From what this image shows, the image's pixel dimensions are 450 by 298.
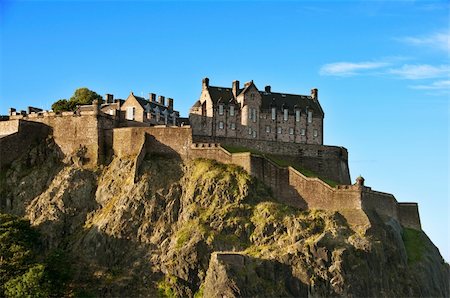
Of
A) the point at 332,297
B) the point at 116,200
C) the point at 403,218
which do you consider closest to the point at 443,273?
the point at 403,218

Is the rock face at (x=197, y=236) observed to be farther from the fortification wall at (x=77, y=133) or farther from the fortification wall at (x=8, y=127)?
the fortification wall at (x=8, y=127)

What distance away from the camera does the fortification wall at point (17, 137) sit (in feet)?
252

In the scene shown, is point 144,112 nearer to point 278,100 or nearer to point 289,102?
point 278,100

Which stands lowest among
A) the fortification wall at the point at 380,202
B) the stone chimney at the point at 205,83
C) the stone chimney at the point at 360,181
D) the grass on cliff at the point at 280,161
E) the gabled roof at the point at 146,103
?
the fortification wall at the point at 380,202

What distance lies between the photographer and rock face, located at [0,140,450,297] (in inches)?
2660

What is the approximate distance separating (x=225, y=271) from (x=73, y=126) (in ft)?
69.7

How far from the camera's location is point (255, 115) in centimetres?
8219

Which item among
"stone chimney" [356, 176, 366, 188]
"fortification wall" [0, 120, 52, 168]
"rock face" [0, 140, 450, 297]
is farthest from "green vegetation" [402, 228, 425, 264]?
"fortification wall" [0, 120, 52, 168]

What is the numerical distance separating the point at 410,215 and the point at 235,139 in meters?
17.2

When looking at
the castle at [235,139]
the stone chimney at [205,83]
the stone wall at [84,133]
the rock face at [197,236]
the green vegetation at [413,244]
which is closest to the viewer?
the rock face at [197,236]

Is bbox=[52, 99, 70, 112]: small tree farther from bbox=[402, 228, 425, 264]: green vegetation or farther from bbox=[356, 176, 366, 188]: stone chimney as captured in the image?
bbox=[402, 228, 425, 264]: green vegetation

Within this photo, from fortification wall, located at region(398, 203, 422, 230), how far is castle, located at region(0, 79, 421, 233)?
0.29 ft

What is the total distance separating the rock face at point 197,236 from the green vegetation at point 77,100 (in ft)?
37.8

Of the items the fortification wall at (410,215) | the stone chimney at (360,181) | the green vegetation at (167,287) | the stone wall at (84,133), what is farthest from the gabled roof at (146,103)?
the fortification wall at (410,215)
